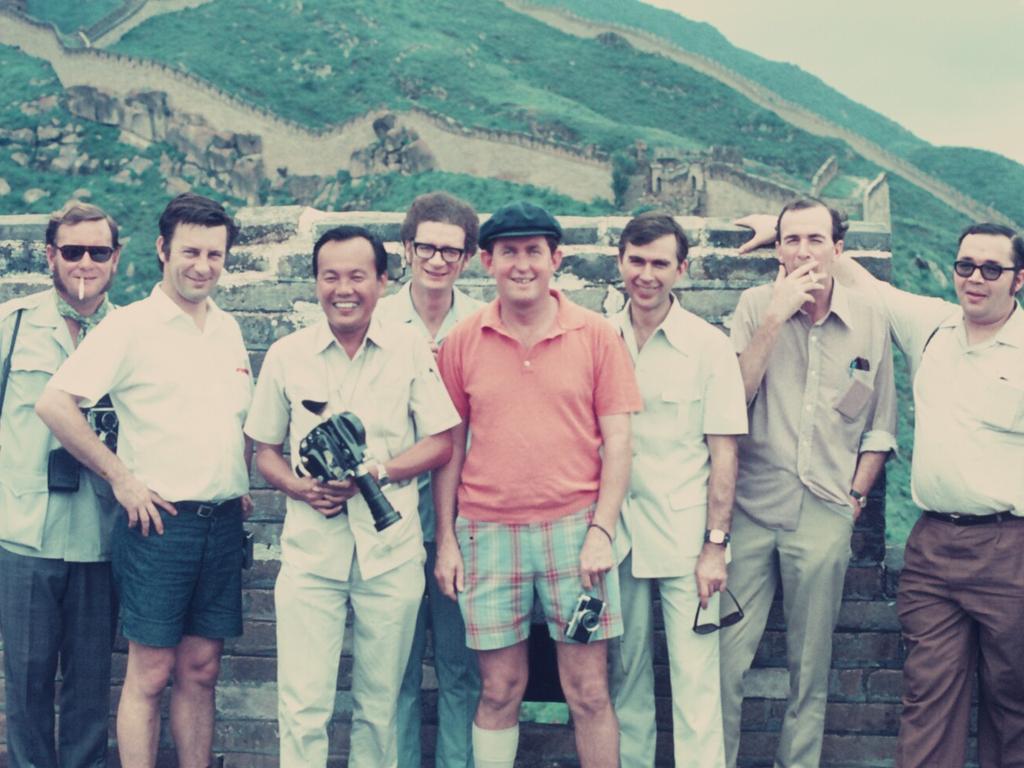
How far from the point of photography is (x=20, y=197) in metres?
34.1

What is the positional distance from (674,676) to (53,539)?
2105 millimetres

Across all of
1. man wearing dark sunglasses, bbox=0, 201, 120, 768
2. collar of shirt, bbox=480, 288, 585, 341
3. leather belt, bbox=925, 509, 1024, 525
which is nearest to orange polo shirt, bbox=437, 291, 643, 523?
collar of shirt, bbox=480, 288, 585, 341

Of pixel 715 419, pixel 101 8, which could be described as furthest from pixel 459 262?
pixel 101 8

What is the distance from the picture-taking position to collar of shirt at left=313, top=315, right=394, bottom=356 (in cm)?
348

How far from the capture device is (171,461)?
3.48 m

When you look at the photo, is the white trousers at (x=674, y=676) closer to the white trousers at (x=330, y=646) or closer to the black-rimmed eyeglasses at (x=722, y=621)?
the black-rimmed eyeglasses at (x=722, y=621)

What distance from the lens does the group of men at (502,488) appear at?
338 cm

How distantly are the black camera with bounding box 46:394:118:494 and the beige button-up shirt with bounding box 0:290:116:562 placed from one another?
0.10ft

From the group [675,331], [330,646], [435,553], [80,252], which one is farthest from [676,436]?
[80,252]

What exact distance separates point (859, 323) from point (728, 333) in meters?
0.66

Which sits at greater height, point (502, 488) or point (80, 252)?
point (80, 252)

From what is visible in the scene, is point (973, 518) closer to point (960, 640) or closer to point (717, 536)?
point (960, 640)

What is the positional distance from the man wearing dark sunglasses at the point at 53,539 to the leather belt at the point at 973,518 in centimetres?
275

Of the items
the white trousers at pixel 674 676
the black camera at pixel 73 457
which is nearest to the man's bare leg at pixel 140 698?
the black camera at pixel 73 457
